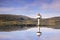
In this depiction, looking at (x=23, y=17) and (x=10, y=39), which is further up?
(x=23, y=17)

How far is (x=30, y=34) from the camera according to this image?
1.77 m

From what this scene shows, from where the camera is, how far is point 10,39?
1.76 m

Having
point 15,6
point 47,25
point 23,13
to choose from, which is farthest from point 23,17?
point 47,25

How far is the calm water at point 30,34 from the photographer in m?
1.76

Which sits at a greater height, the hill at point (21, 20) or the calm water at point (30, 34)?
the hill at point (21, 20)

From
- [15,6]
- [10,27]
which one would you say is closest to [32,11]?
[15,6]

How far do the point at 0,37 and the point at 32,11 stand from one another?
515 millimetres

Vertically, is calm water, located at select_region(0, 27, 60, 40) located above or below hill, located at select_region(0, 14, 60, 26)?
below

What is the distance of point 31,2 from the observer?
1822 mm

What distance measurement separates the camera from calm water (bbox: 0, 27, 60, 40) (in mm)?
1756

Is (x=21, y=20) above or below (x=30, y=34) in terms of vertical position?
above

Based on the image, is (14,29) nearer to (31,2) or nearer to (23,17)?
(23,17)

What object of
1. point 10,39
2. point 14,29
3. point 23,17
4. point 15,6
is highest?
point 15,6

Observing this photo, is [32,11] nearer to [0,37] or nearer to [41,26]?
[41,26]
